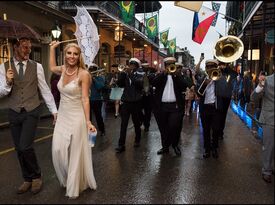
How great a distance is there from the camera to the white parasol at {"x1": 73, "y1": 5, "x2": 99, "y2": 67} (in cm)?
857

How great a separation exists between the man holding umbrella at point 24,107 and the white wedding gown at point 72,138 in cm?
34

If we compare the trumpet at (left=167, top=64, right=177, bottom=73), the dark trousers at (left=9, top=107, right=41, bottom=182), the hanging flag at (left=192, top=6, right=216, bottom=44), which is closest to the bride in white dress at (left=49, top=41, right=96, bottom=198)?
the dark trousers at (left=9, top=107, right=41, bottom=182)

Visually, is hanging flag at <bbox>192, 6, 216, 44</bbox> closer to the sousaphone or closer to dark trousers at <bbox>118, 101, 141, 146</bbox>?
the sousaphone

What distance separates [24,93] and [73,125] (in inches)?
29.7

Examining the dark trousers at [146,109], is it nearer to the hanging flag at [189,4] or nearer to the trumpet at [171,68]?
the trumpet at [171,68]

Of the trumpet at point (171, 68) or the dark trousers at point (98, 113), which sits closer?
the trumpet at point (171, 68)

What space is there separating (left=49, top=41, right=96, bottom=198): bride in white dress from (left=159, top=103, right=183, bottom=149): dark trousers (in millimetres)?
2839

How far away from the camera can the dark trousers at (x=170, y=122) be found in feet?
25.2

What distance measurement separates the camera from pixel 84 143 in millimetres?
5113

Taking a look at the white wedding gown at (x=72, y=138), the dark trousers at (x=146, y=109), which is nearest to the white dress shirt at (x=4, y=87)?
the white wedding gown at (x=72, y=138)

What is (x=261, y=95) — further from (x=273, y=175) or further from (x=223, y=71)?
(x=223, y=71)

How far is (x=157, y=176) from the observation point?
20.0 feet

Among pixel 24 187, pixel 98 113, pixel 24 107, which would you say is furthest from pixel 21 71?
pixel 98 113

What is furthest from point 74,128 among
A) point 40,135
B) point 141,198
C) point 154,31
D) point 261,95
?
point 154,31
